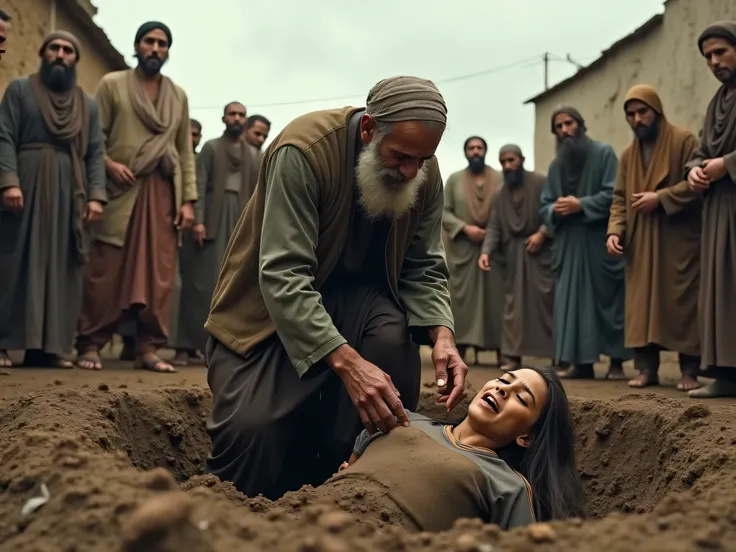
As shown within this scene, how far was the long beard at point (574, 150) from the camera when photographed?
321 inches

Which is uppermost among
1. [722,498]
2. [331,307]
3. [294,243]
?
[294,243]

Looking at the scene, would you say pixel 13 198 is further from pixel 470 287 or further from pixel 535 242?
pixel 470 287

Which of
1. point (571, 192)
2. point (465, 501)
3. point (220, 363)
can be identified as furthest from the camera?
point (571, 192)

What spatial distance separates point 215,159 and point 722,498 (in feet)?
24.2

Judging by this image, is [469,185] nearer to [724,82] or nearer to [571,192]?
[571,192]

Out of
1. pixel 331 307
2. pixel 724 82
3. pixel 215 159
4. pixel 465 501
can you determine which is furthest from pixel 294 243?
pixel 215 159

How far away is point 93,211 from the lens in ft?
22.8

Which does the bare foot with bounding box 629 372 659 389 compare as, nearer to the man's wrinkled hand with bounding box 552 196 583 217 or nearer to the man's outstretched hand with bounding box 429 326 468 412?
the man's wrinkled hand with bounding box 552 196 583 217

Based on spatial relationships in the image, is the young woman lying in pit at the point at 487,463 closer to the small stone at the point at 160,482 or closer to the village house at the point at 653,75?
the small stone at the point at 160,482

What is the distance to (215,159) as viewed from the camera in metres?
9.09

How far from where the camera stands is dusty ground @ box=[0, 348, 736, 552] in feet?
6.15

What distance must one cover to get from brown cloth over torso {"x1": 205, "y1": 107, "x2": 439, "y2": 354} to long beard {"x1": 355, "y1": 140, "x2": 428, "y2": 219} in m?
0.09

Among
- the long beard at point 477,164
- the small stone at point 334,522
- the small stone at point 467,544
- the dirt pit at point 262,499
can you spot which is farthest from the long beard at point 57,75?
the small stone at point 467,544

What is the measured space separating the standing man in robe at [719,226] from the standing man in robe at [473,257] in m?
3.94
